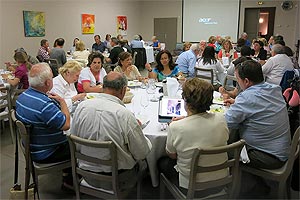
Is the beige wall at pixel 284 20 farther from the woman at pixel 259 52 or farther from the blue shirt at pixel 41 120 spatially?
the blue shirt at pixel 41 120

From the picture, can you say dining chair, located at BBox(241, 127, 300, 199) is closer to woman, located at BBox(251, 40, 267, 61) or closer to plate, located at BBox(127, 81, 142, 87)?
plate, located at BBox(127, 81, 142, 87)

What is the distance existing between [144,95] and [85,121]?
143 cm

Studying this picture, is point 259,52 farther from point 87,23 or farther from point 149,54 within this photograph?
point 87,23

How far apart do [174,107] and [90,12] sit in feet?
30.2

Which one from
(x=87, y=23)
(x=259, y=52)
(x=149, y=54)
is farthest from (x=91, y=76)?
(x=87, y=23)

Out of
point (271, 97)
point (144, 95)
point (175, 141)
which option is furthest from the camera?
point (144, 95)

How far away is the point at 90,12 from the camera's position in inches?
417

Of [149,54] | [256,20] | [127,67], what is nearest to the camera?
[127,67]

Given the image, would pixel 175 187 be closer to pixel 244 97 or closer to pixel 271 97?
pixel 244 97

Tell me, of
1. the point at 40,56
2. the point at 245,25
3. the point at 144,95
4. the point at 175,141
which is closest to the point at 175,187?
the point at 175,141

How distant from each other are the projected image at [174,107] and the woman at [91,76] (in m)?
1.28

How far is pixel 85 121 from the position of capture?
1823 millimetres

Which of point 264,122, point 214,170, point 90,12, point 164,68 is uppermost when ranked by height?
point 90,12

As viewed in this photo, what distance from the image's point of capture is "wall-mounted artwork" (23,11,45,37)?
808 cm
